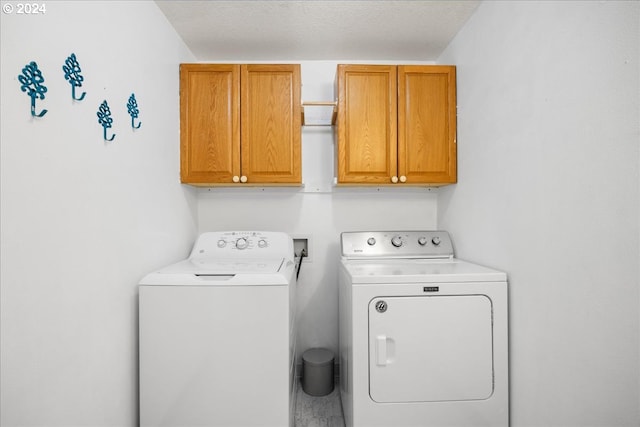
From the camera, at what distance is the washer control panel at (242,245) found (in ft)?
6.08

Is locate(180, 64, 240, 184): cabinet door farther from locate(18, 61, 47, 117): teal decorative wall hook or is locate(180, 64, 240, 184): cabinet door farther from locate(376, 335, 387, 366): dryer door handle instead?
locate(376, 335, 387, 366): dryer door handle

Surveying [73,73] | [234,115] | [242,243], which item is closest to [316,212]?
[242,243]

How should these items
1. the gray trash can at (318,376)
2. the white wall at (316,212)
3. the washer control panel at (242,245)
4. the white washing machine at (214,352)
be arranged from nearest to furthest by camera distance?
the white washing machine at (214,352) < the washer control panel at (242,245) < the gray trash can at (318,376) < the white wall at (316,212)

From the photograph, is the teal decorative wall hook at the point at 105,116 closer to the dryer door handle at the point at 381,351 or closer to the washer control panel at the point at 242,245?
the washer control panel at the point at 242,245

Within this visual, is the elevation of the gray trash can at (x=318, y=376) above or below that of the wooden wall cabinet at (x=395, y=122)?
below

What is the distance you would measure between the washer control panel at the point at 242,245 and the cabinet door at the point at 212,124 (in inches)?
14.8

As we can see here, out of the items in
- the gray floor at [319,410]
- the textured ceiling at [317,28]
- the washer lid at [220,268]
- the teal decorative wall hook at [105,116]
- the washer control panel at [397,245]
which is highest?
A: the textured ceiling at [317,28]

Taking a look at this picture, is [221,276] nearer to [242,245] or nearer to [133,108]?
[242,245]

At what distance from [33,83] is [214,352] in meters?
1.14

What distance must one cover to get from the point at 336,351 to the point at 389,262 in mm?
922

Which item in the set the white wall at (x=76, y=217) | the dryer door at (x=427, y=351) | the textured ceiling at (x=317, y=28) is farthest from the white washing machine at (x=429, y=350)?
the textured ceiling at (x=317, y=28)

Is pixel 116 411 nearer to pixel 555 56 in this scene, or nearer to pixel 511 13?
pixel 555 56

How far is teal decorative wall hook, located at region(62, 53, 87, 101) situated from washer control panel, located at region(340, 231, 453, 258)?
1.48 metres

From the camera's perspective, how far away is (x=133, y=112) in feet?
4.48
